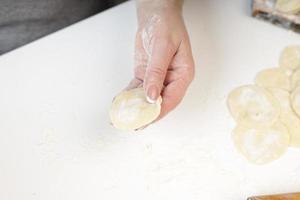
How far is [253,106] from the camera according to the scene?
2.49 feet

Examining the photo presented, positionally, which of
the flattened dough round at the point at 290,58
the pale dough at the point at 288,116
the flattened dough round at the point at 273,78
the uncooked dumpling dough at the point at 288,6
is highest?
the uncooked dumpling dough at the point at 288,6

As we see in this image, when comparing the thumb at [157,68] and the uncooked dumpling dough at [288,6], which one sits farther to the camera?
the uncooked dumpling dough at [288,6]

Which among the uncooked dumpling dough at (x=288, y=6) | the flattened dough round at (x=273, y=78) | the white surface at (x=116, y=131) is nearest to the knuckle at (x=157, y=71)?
the white surface at (x=116, y=131)

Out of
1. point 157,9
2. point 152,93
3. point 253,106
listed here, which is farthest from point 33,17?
point 253,106

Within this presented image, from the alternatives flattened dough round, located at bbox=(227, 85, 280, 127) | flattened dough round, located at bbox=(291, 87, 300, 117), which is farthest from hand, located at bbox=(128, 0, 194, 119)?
Answer: flattened dough round, located at bbox=(291, 87, 300, 117)

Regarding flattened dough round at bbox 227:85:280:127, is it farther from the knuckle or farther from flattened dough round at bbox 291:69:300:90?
the knuckle

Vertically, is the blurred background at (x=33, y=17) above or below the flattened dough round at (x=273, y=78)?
above

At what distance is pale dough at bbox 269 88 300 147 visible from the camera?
72cm

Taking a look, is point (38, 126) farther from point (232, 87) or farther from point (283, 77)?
point (283, 77)

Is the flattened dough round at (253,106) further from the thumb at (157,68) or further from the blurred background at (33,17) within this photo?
the blurred background at (33,17)

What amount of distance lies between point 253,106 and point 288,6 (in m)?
0.24

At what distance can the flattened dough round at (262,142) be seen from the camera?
0.70 metres

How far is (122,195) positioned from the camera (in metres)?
0.67

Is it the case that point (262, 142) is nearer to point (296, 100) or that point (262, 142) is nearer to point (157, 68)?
point (296, 100)
